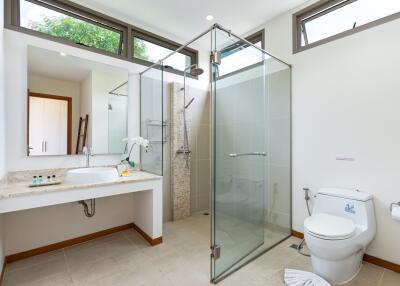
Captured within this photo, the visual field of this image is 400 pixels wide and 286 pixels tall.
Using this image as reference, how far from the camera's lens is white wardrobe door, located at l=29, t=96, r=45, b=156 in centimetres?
201

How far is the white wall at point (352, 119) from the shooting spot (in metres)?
1.80

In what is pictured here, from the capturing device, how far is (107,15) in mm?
2453

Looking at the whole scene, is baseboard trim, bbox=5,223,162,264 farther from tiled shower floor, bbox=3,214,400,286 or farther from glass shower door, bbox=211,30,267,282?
glass shower door, bbox=211,30,267,282

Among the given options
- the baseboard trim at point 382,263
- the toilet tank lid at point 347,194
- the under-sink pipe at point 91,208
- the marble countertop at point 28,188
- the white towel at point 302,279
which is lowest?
the white towel at point 302,279

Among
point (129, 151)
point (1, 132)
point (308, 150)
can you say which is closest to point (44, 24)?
point (1, 132)

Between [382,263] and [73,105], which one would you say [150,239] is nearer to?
[73,105]

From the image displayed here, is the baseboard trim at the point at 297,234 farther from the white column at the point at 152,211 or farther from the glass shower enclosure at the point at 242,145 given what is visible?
the white column at the point at 152,211

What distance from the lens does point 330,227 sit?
5.48ft

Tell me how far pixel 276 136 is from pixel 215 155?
106cm

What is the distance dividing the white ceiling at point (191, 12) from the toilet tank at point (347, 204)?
2080mm

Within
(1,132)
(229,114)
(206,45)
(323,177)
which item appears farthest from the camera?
(206,45)

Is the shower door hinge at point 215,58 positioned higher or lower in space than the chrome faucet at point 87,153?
higher

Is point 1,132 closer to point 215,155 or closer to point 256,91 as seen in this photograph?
point 215,155

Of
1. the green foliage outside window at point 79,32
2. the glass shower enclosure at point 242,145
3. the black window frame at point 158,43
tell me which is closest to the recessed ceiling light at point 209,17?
the black window frame at point 158,43
